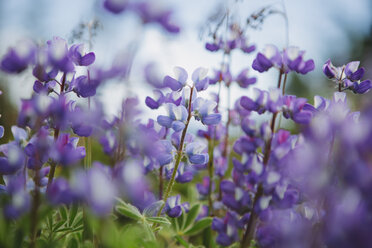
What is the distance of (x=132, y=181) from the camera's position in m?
0.69

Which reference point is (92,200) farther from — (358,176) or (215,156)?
(215,156)

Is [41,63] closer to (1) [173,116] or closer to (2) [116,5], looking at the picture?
(2) [116,5]

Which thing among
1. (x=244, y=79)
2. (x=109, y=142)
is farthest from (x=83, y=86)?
(x=244, y=79)

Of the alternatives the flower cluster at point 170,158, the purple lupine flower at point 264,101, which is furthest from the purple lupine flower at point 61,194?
the purple lupine flower at point 264,101

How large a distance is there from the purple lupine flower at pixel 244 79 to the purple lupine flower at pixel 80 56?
94 cm

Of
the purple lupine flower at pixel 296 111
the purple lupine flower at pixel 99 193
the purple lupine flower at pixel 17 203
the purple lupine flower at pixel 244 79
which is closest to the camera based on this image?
the purple lupine flower at pixel 99 193

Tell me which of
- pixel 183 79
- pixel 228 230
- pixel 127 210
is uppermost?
pixel 183 79

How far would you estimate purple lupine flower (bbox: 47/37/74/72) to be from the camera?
95 centimetres

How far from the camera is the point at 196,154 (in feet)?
3.91

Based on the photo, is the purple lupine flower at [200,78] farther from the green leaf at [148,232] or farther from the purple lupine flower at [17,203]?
the purple lupine flower at [17,203]

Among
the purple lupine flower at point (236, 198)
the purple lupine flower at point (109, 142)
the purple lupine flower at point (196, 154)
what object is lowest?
the purple lupine flower at point (236, 198)

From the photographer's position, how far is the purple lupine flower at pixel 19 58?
0.90 metres

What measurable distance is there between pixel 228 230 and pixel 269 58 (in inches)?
21.2

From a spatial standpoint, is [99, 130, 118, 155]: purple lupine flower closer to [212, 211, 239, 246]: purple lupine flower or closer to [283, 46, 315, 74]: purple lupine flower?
[212, 211, 239, 246]: purple lupine flower
